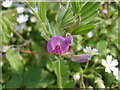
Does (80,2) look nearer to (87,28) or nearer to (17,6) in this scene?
(87,28)

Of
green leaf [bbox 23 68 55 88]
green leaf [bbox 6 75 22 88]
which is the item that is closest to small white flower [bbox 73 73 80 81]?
green leaf [bbox 23 68 55 88]

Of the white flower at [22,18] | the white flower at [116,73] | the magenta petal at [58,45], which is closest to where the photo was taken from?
the magenta petal at [58,45]

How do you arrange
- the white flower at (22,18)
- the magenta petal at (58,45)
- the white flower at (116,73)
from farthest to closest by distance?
the white flower at (22,18) < the white flower at (116,73) < the magenta petal at (58,45)

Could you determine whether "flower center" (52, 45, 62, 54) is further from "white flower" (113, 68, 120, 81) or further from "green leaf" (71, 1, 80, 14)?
"white flower" (113, 68, 120, 81)

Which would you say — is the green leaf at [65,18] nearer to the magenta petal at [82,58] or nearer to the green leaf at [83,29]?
the green leaf at [83,29]

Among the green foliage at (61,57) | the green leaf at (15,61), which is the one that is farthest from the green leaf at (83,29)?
the green leaf at (15,61)

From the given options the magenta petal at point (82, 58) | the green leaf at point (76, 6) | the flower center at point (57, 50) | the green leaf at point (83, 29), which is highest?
the green leaf at point (76, 6)

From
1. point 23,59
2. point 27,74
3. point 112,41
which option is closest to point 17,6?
point 23,59
